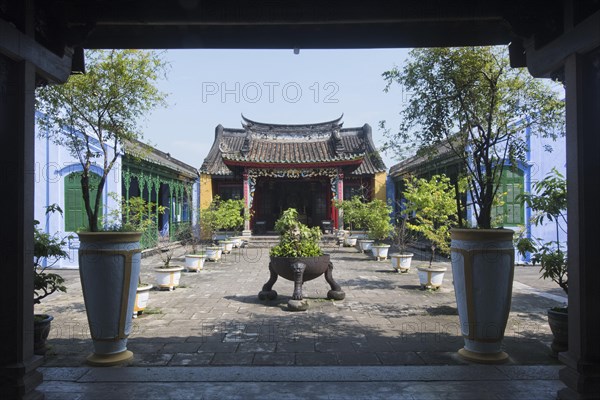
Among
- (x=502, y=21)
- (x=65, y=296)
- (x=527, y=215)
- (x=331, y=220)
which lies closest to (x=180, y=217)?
(x=331, y=220)

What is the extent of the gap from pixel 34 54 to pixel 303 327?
4035 mm

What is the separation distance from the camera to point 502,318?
3865 millimetres

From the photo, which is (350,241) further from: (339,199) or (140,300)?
(140,300)

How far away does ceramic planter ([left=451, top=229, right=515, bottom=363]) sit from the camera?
3.84 meters

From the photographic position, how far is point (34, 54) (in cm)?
315

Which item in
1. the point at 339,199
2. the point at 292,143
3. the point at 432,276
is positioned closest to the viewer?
the point at 432,276

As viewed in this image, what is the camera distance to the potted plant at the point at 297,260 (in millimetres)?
6812

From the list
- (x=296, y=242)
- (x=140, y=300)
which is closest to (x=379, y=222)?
(x=296, y=242)

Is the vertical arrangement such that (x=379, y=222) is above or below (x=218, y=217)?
below

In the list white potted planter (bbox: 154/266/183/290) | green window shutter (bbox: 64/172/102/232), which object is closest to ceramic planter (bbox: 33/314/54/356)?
white potted planter (bbox: 154/266/183/290)

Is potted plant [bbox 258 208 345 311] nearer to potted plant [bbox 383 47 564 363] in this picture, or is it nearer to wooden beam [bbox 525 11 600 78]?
potted plant [bbox 383 47 564 363]
